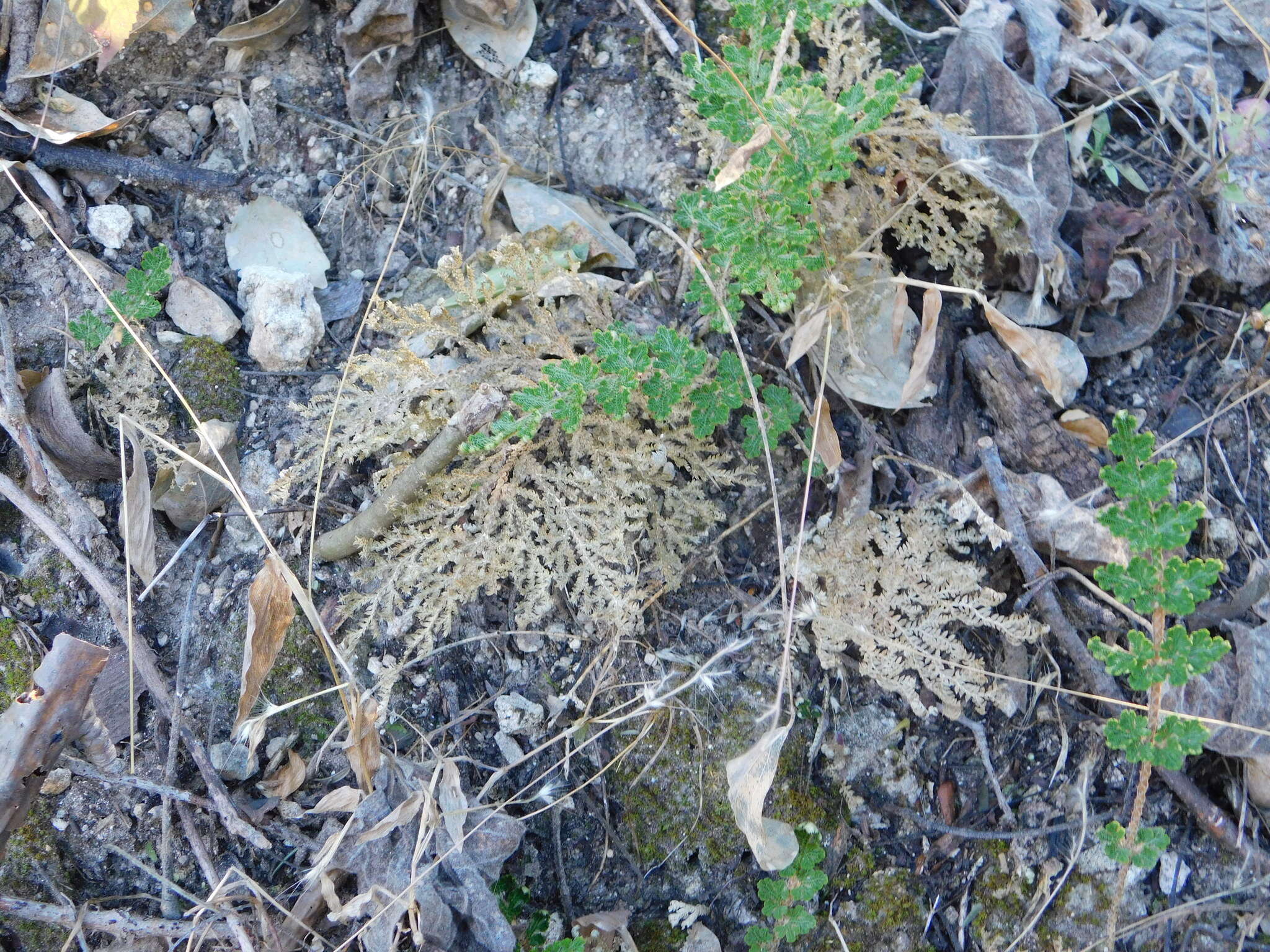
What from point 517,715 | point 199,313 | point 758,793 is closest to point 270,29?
point 199,313

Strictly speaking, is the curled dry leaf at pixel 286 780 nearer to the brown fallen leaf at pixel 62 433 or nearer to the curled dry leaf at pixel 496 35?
the brown fallen leaf at pixel 62 433

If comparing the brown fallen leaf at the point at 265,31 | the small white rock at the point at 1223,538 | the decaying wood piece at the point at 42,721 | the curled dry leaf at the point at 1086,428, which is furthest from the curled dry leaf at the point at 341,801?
the small white rock at the point at 1223,538

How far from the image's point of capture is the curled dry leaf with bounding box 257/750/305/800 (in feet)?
6.68

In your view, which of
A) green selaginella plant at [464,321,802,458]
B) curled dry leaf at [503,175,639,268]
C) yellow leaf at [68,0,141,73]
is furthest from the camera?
curled dry leaf at [503,175,639,268]

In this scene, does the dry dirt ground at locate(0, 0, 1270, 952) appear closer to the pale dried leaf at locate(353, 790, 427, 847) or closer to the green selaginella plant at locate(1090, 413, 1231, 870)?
the pale dried leaf at locate(353, 790, 427, 847)

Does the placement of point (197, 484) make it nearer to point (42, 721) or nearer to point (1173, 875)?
point (42, 721)

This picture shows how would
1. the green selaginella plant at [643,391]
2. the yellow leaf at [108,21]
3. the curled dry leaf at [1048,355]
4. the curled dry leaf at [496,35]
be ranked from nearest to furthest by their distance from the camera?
the green selaginella plant at [643,391] < the curled dry leaf at [1048,355] < the yellow leaf at [108,21] < the curled dry leaf at [496,35]

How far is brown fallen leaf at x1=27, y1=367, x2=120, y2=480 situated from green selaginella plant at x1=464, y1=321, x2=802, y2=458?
936mm

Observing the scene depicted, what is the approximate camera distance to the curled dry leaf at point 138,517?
2.09m

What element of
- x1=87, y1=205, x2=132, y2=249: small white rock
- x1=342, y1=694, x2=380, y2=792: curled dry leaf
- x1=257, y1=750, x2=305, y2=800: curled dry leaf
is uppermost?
x1=87, y1=205, x2=132, y2=249: small white rock

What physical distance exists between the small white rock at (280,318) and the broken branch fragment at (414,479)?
48cm

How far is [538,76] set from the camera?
2.61 meters

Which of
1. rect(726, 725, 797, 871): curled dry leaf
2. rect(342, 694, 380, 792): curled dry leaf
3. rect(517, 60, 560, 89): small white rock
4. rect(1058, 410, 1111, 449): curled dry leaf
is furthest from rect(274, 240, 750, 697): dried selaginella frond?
rect(1058, 410, 1111, 449): curled dry leaf

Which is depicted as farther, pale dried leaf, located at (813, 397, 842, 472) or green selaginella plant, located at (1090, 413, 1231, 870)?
pale dried leaf, located at (813, 397, 842, 472)
